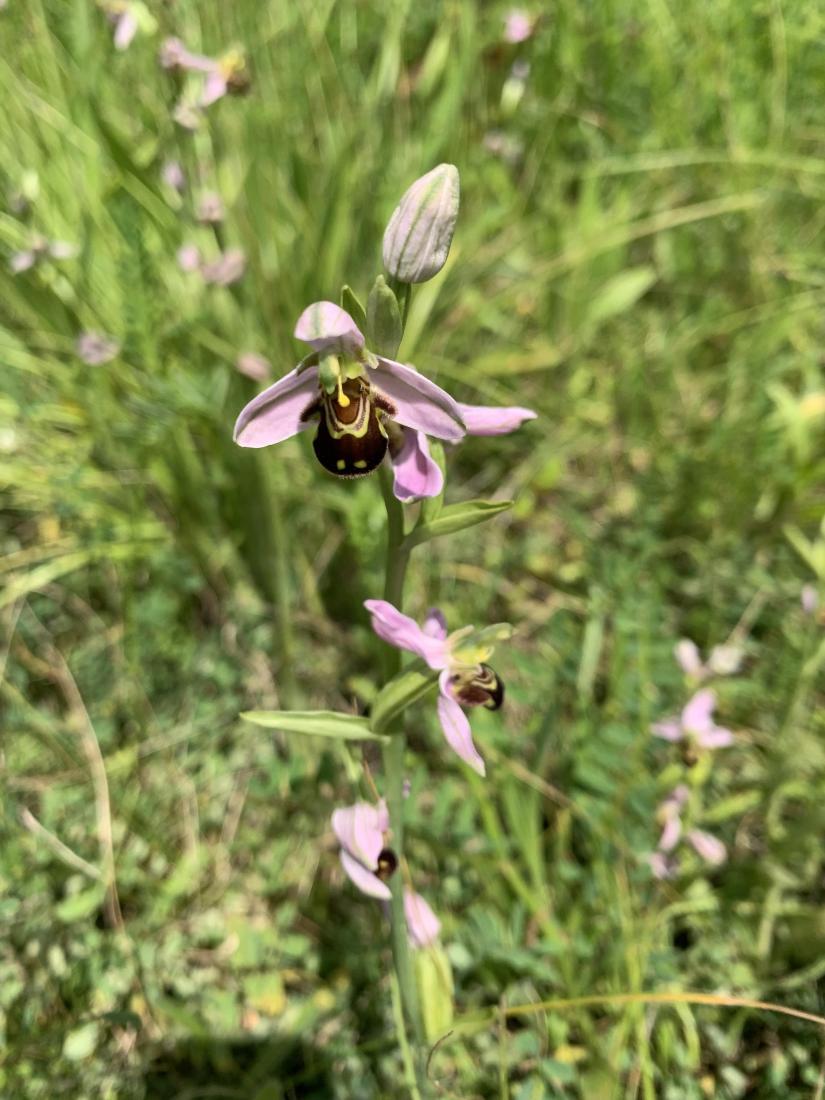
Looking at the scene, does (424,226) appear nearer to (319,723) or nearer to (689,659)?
(319,723)

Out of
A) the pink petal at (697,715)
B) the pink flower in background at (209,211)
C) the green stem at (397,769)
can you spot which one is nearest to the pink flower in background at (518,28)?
the pink flower in background at (209,211)

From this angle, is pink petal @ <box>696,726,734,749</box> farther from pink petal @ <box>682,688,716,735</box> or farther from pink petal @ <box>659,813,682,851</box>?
pink petal @ <box>659,813,682,851</box>

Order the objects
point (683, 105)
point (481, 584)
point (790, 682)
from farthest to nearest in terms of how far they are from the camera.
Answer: point (683, 105) → point (481, 584) → point (790, 682)

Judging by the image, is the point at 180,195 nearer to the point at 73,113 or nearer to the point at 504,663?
the point at 73,113

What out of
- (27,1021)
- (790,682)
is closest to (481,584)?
(790,682)

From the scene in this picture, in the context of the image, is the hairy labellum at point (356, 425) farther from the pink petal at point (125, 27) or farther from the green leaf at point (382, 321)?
the pink petal at point (125, 27)

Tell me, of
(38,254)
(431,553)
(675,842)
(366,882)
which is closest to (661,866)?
(675,842)
